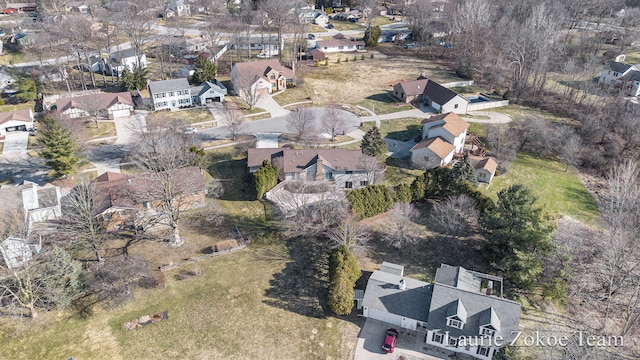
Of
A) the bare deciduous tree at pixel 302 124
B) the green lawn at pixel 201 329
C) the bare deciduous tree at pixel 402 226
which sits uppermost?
the bare deciduous tree at pixel 302 124

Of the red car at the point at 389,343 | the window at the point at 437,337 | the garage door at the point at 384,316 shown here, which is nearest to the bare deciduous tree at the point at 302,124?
the garage door at the point at 384,316

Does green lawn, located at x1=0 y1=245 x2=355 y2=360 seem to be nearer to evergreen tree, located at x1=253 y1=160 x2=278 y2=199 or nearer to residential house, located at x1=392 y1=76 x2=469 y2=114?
evergreen tree, located at x1=253 y1=160 x2=278 y2=199

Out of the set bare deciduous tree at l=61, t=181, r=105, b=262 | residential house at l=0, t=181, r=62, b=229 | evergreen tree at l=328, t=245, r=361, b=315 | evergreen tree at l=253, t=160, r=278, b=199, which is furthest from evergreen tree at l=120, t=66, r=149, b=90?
evergreen tree at l=328, t=245, r=361, b=315

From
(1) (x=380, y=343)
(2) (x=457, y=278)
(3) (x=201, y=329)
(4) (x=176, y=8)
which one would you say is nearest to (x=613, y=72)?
(2) (x=457, y=278)

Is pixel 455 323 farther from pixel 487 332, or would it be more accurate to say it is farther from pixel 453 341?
pixel 487 332

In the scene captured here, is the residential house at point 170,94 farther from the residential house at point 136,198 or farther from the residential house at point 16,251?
the residential house at point 16,251

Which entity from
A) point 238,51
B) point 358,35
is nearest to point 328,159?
point 238,51
